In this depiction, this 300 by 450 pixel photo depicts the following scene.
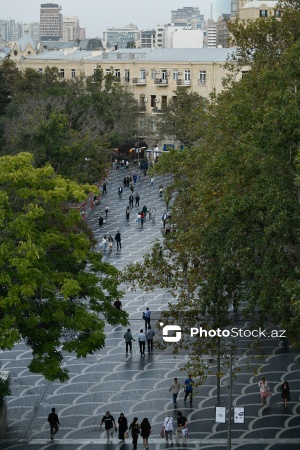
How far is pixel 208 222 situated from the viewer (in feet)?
89.8

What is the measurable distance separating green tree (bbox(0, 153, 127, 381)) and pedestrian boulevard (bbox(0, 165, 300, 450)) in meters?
2.60

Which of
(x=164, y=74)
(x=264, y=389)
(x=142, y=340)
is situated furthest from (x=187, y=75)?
(x=264, y=389)

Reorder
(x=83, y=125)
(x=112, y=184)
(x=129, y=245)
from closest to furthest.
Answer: (x=129, y=245), (x=83, y=125), (x=112, y=184)

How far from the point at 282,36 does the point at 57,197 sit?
17.8 meters

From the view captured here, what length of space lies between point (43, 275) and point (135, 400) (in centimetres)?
700

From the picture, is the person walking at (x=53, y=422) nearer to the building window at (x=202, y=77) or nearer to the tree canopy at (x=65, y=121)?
→ the tree canopy at (x=65, y=121)

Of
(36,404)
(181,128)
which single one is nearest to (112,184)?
(181,128)

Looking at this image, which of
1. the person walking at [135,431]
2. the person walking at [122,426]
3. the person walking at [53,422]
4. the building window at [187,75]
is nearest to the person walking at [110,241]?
the person walking at [53,422]

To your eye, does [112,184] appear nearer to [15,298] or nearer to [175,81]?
[175,81]

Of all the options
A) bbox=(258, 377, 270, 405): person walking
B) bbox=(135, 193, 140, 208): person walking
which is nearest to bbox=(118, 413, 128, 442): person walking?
bbox=(258, 377, 270, 405): person walking

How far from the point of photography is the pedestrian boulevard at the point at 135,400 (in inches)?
1117

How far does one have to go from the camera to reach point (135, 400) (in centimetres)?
3167

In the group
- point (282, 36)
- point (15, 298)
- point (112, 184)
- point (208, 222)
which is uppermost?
point (282, 36)

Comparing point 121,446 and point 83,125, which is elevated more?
point 83,125
